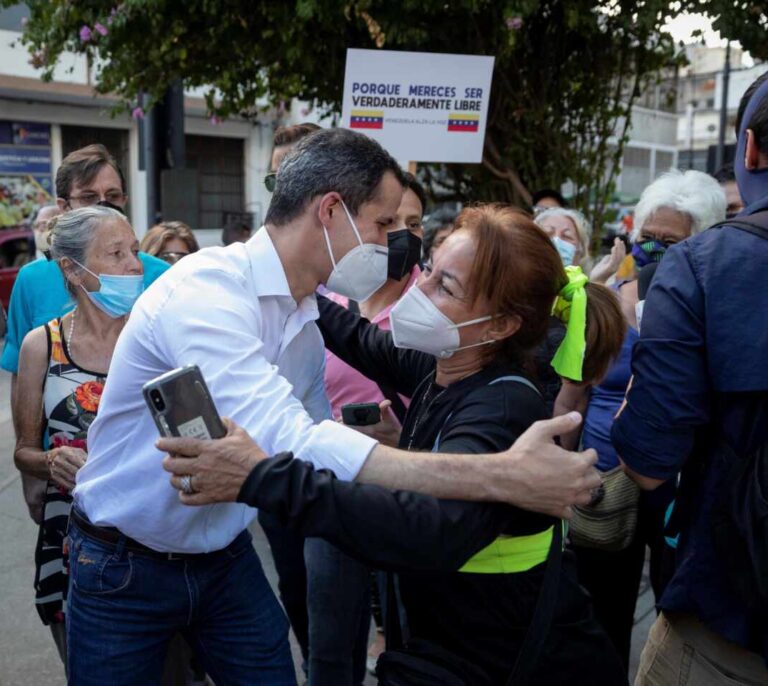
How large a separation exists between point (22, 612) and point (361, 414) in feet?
8.26

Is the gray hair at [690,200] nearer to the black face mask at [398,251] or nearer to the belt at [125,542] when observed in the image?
the black face mask at [398,251]

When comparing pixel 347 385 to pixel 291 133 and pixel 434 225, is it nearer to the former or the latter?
pixel 291 133

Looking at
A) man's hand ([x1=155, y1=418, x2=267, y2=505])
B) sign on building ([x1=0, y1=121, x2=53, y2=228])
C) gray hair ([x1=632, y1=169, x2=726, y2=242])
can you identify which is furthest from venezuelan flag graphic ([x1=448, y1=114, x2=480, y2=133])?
sign on building ([x1=0, y1=121, x2=53, y2=228])

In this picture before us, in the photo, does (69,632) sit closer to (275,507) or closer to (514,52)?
(275,507)

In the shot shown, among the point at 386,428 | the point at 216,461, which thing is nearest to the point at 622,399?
the point at 386,428

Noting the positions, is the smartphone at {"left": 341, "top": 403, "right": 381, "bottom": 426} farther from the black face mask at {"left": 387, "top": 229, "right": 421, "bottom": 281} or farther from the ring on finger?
the ring on finger

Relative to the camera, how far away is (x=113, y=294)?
2.59 metres

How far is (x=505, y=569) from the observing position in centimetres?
164

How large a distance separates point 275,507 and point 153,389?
0.94 ft

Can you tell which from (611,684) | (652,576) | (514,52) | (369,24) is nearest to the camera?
(611,684)

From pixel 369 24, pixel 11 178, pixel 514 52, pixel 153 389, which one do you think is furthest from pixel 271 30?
pixel 11 178

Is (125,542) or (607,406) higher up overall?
(607,406)

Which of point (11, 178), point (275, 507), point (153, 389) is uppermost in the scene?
point (153, 389)

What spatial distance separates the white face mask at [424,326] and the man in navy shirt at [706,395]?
40 cm
